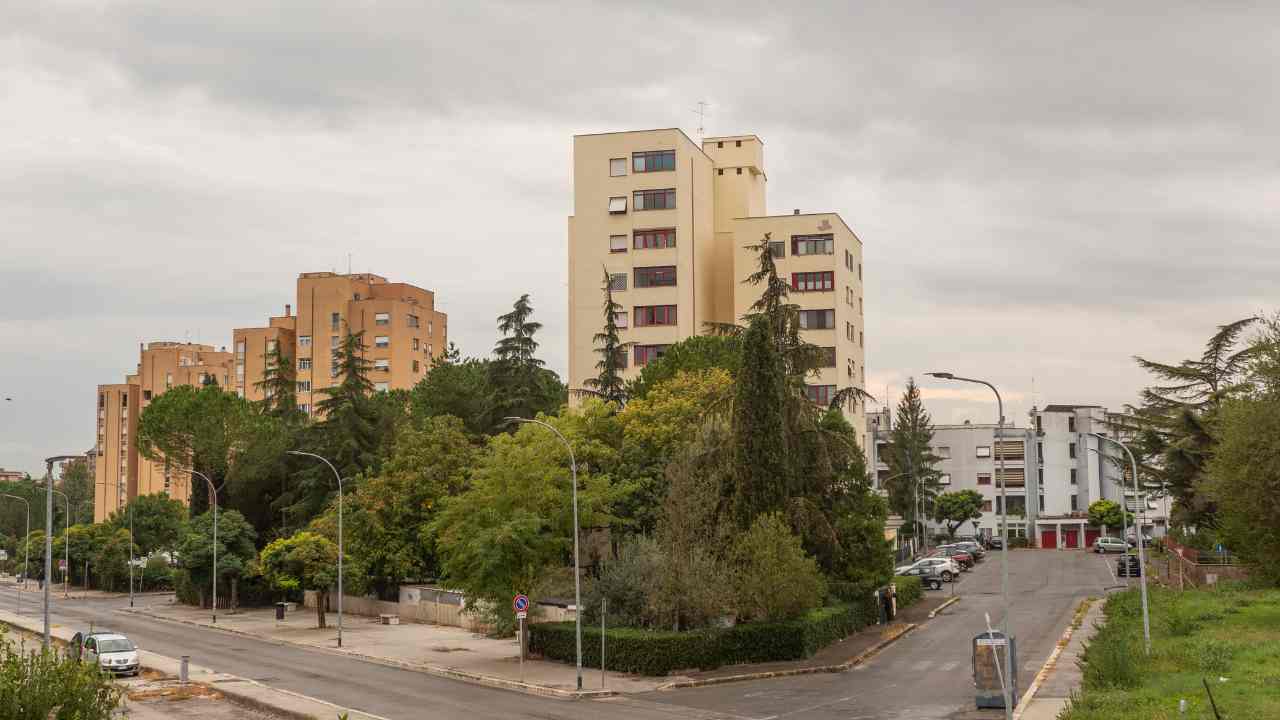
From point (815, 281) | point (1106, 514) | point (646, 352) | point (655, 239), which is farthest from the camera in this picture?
point (1106, 514)

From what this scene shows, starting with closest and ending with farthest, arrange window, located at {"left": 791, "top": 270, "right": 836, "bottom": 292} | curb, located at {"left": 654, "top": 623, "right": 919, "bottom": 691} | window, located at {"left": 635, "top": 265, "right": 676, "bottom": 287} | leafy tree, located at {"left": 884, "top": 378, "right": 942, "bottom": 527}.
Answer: curb, located at {"left": 654, "top": 623, "right": 919, "bottom": 691}, window, located at {"left": 635, "top": 265, "right": 676, "bottom": 287}, window, located at {"left": 791, "top": 270, "right": 836, "bottom": 292}, leafy tree, located at {"left": 884, "top": 378, "right": 942, "bottom": 527}

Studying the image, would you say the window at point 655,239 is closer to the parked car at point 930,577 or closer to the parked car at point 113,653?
the parked car at point 930,577

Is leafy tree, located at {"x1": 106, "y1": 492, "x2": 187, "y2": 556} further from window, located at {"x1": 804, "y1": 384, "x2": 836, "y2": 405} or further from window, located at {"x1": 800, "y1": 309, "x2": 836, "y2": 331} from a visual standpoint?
window, located at {"x1": 800, "y1": 309, "x2": 836, "y2": 331}

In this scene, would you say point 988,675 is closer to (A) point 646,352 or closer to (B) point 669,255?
(A) point 646,352

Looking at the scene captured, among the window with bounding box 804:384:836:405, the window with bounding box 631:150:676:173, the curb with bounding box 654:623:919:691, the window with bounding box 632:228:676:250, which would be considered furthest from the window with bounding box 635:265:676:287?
the curb with bounding box 654:623:919:691

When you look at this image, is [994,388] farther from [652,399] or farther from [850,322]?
[850,322]

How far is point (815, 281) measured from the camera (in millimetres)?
83250

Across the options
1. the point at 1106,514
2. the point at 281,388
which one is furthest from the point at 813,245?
the point at 1106,514

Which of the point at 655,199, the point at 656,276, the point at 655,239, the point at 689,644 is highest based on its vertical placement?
the point at 655,199

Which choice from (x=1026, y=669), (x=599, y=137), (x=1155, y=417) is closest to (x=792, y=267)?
(x=599, y=137)

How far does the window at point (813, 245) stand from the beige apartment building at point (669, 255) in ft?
0.23

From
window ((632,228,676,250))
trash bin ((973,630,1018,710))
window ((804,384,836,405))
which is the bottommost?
trash bin ((973,630,1018,710))

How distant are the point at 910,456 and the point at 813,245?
4397 cm

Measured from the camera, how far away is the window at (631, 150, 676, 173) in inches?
3132
